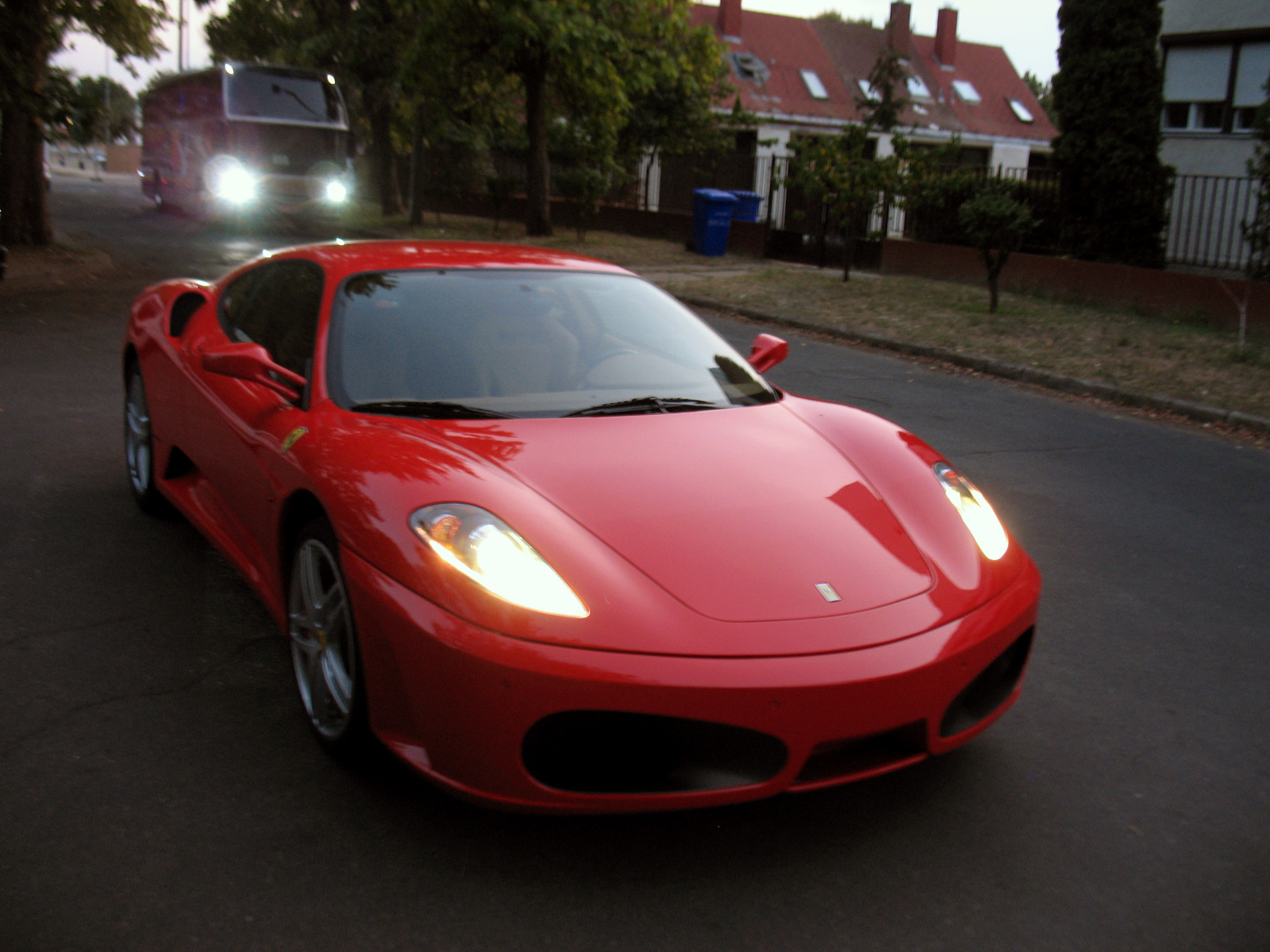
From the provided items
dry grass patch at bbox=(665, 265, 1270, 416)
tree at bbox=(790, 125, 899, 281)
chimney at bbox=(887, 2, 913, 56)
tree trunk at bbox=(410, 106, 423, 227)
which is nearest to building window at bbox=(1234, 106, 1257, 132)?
dry grass patch at bbox=(665, 265, 1270, 416)

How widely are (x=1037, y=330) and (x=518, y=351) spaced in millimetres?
10100

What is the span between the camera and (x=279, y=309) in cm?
424

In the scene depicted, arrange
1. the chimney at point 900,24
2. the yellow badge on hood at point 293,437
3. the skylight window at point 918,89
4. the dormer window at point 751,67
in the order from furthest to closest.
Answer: the chimney at point 900,24 → the skylight window at point 918,89 → the dormer window at point 751,67 → the yellow badge on hood at point 293,437

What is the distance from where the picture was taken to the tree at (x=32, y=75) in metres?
14.6

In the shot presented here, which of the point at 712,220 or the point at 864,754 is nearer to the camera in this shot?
the point at 864,754

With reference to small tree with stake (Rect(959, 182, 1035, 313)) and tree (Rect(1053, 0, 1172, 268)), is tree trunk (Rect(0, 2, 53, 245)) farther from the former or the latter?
tree (Rect(1053, 0, 1172, 268))

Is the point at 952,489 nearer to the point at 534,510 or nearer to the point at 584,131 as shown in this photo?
the point at 534,510

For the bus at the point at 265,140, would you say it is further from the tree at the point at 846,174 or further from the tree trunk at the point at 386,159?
the tree at the point at 846,174

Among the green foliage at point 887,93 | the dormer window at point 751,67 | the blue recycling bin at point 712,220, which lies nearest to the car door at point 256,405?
the blue recycling bin at point 712,220

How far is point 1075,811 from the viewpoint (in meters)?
3.04

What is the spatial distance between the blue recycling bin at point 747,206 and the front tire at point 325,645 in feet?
66.7

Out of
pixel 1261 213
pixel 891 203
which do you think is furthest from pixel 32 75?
pixel 1261 213

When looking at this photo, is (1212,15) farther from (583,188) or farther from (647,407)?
(647,407)

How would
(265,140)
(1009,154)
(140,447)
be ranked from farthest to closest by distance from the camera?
(1009,154)
(265,140)
(140,447)
